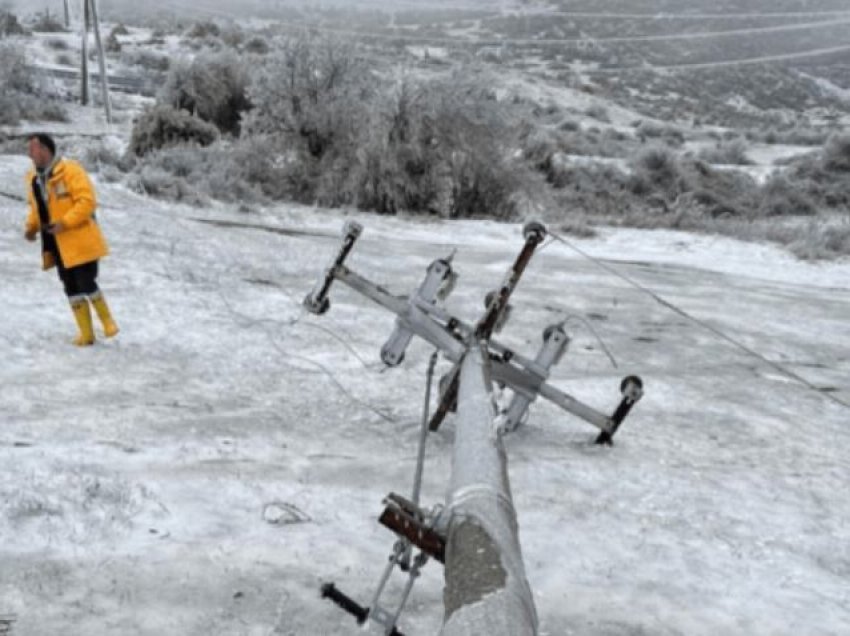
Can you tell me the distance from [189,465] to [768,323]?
8.10 metres

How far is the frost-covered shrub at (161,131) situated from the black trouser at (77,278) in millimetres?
13045

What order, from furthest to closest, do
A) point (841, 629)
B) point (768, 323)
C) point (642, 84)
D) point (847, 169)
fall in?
point (642, 84) → point (847, 169) → point (768, 323) → point (841, 629)

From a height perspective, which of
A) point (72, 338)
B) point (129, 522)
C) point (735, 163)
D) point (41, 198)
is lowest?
point (735, 163)

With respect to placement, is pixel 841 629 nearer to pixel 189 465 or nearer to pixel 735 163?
pixel 189 465

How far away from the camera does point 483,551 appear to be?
1.92 metres

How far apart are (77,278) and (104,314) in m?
Answer: 0.37

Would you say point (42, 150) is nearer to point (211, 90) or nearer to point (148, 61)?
point (211, 90)

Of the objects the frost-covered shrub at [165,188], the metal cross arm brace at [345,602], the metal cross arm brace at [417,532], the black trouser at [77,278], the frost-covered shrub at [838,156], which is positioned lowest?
the frost-covered shrub at [838,156]

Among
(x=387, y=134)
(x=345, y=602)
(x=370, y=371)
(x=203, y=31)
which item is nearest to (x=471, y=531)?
(x=345, y=602)

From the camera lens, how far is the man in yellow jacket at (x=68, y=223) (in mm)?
6430

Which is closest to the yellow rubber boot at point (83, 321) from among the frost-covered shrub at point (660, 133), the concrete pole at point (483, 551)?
the concrete pole at point (483, 551)

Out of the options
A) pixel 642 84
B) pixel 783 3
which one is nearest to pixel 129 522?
pixel 642 84

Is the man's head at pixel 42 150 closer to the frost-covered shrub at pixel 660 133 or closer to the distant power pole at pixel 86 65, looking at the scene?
the distant power pole at pixel 86 65

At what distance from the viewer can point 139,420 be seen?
5.38m
